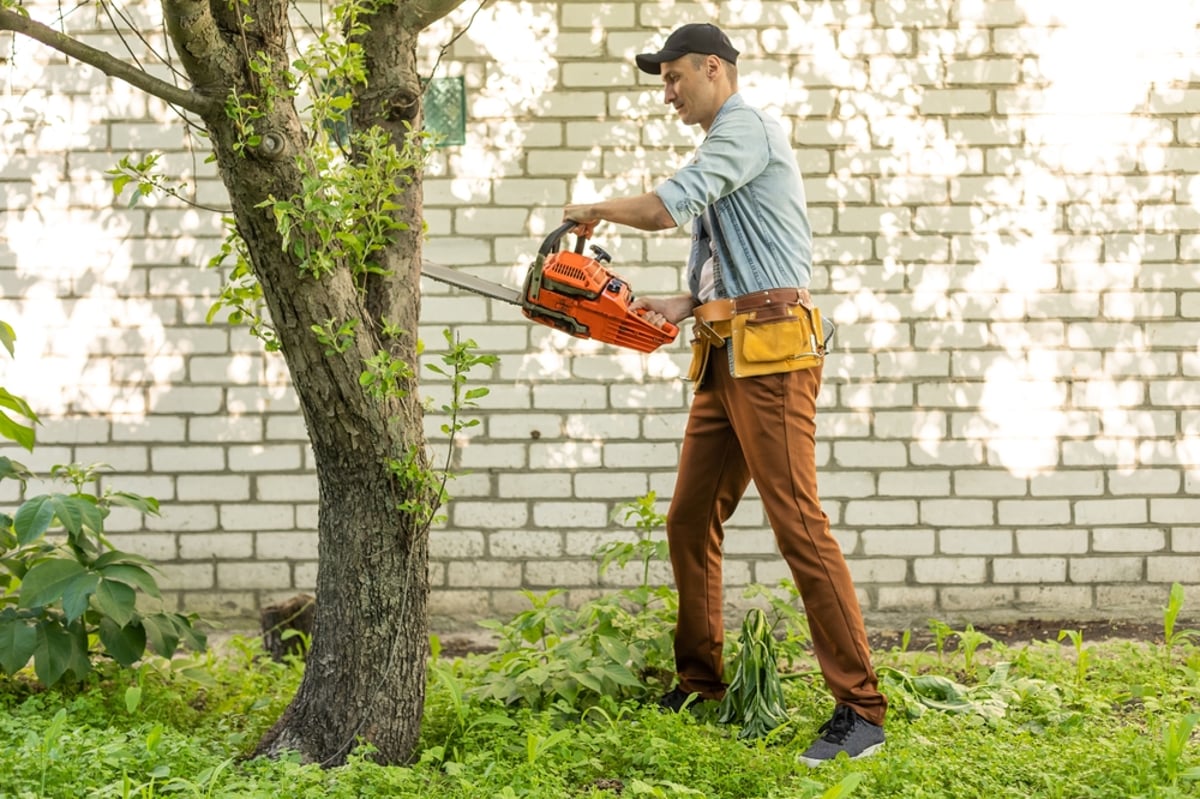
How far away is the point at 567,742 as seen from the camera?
10.8 feet

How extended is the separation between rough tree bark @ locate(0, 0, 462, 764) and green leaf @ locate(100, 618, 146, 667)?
0.52 metres

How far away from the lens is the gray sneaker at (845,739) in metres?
3.23

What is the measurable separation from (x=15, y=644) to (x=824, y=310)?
3.32 m

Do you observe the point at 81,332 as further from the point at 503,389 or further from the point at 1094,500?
the point at 1094,500

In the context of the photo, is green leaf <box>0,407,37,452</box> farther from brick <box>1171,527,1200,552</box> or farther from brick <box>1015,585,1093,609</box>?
brick <box>1171,527,1200,552</box>

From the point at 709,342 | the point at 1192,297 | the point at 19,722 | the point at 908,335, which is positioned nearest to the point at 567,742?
the point at 709,342

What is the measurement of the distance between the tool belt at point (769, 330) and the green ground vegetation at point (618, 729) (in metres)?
1.01

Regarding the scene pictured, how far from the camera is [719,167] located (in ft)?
10.5

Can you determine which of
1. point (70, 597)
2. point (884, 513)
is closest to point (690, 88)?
point (70, 597)

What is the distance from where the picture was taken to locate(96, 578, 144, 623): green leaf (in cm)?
338

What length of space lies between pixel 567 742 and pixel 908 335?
105 inches

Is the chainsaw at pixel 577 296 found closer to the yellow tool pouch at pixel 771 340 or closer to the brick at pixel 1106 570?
the yellow tool pouch at pixel 771 340

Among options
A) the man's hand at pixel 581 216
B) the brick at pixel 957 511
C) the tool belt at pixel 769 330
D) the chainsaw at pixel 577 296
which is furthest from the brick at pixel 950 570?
the man's hand at pixel 581 216

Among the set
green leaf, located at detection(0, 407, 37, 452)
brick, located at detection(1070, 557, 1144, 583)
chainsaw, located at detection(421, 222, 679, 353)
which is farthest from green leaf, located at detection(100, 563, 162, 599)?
brick, located at detection(1070, 557, 1144, 583)
